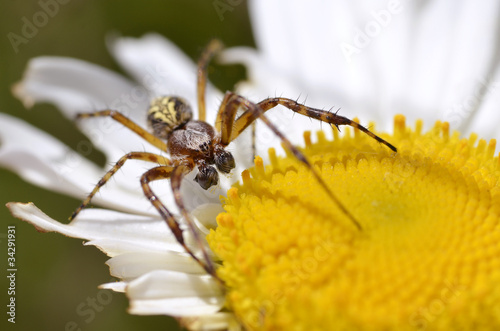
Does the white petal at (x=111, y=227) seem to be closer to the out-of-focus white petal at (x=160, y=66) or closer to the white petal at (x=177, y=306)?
the white petal at (x=177, y=306)

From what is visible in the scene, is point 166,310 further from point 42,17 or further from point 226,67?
point 42,17

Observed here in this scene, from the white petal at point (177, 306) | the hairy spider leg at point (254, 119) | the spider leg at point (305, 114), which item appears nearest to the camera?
the white petal at point (177, 306)

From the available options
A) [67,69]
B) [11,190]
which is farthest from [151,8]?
[11,190]

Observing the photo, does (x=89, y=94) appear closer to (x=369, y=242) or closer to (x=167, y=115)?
(x=167, y=115)

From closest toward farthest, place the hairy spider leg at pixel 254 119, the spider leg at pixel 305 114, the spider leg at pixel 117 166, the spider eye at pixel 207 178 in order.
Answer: the hairy spider leg at pixel 254 119 < the spider leg at pixel 305 114 < the spider leg at pixel 117 166 < the spider eye at pixel 207 178

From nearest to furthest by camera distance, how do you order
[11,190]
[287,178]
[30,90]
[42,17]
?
[287,178], [30,90], [11,190], [42,17]

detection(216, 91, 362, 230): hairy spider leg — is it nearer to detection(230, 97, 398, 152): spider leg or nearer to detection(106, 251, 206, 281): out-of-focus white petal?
detection(230, 97, 398, 152): spider leg

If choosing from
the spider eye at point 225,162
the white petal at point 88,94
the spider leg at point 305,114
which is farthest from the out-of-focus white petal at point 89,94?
the spider leg at point 305,114
